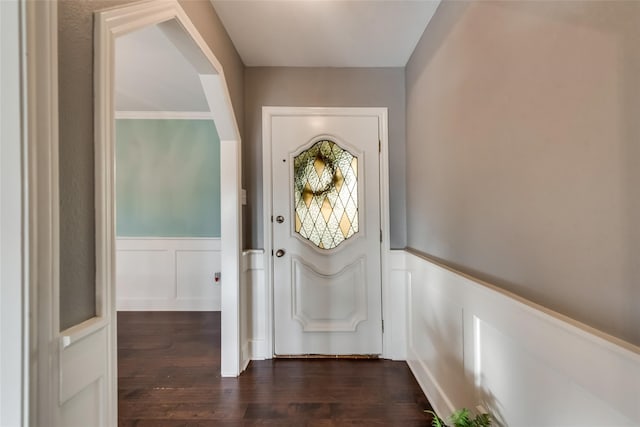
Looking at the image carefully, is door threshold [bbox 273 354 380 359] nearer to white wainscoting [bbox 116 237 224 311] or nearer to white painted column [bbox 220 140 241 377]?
white painted column [bbox 220 140 241 377]

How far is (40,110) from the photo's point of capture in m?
0.63

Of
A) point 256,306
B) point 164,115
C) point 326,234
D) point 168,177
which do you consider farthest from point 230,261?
point 164,115

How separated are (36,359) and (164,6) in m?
1.21

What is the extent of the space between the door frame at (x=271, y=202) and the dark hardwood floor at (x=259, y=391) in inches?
8.9

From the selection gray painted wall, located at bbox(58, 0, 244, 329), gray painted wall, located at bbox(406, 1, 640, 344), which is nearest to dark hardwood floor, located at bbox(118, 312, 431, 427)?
gray painted wall, located at bbox(406, 1, 640, 344)

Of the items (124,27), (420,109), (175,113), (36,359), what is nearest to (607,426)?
(36,359)

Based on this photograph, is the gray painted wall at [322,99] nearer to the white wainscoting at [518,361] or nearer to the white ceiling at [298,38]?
the white ceiling at [298,38]

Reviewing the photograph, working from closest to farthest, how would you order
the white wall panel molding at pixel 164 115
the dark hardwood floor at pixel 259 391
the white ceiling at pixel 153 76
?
1. the dark hardwood floor at pixel 259 391
2. the white ceiling at pixel 153 76
3. the white wall panel molding at pixel 164 115

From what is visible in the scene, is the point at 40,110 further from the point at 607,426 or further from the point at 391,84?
the point at 391,84

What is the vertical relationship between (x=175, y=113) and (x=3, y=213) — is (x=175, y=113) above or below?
above

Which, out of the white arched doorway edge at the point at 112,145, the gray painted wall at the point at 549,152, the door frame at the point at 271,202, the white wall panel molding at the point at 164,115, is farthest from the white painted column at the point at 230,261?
the white wall panel molding at the point at 164,115

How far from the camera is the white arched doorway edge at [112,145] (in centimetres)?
81

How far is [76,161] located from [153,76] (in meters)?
2.23

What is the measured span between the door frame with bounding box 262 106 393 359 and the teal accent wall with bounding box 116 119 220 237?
1.40 meters
